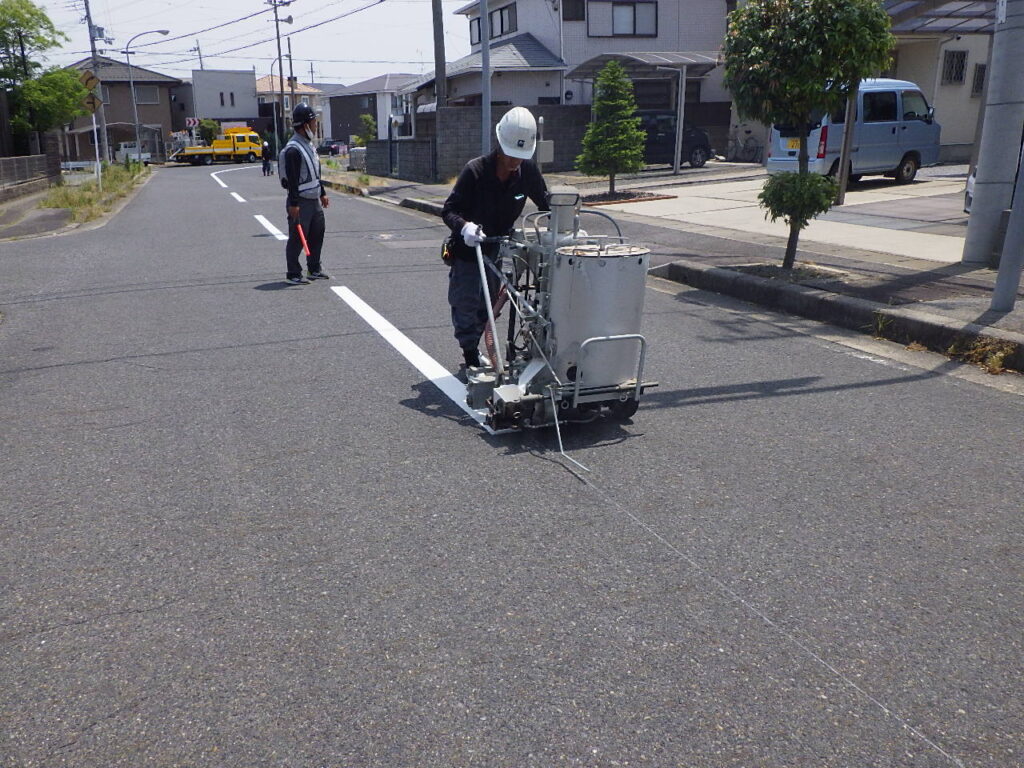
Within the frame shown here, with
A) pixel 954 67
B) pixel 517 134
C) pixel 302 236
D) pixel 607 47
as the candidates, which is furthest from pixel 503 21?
pixel 517 134

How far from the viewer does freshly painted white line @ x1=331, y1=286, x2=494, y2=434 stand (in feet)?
18.0

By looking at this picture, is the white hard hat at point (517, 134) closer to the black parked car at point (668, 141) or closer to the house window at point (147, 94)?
the black parked car at point (668, 141)

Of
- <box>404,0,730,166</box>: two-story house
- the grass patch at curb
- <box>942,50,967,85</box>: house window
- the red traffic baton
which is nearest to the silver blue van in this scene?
<box>942,50,967,85</box>: house window

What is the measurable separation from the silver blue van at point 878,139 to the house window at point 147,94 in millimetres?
69319

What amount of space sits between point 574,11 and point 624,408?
95.5 feet

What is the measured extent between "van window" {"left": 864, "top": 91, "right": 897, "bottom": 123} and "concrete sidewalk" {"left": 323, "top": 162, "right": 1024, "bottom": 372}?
1.36 m

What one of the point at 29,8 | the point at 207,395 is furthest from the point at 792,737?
the point at 29,8

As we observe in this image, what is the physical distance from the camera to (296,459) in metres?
4.57

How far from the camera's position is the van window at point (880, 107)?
17922 millimetres

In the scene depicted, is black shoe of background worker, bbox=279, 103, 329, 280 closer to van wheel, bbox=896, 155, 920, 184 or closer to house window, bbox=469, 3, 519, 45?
van wheel, bbox=896, 155, 920, 184

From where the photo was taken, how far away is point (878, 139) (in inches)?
714

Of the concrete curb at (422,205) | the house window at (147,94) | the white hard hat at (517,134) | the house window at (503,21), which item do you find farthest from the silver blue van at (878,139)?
the house window at (147,94)

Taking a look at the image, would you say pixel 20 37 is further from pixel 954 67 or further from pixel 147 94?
pixel 954 67

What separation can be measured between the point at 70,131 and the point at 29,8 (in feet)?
43.2
